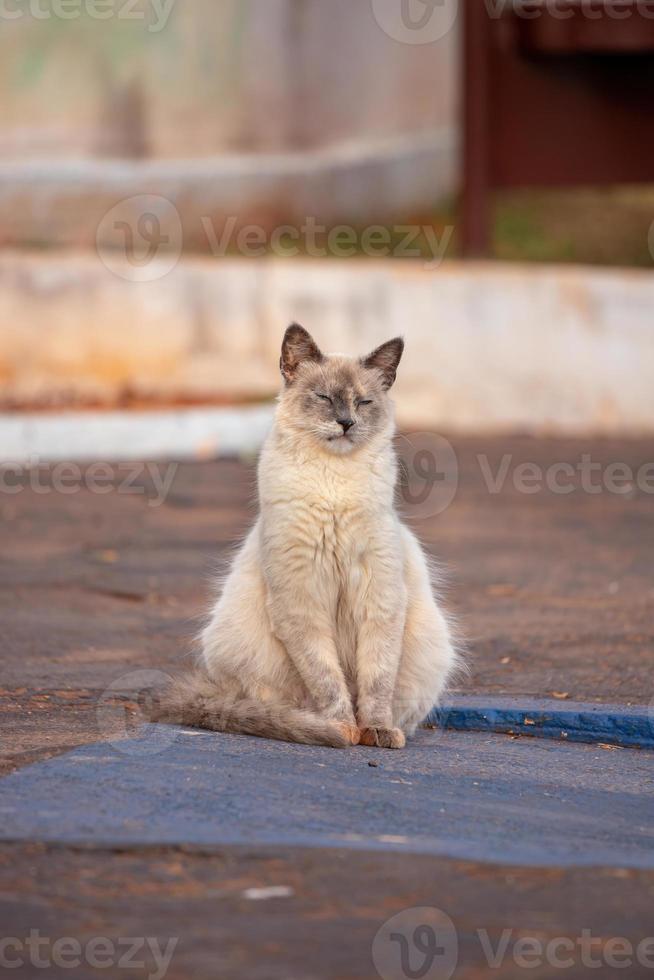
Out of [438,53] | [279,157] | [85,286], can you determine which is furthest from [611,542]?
[438,53]

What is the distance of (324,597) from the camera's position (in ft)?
16.8

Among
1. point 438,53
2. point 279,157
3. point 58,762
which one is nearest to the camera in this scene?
point 58,762

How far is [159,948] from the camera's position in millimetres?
3262

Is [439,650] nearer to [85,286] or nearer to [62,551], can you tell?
[62,551]

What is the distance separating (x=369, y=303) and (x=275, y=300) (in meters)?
0.78

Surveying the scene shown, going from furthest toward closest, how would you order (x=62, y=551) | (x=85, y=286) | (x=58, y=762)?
(x=85, y=286)
(x=62, y=551)
(x=58, y=762)
